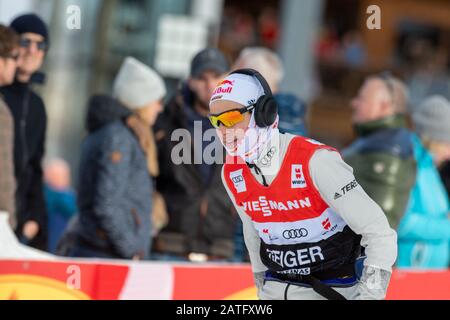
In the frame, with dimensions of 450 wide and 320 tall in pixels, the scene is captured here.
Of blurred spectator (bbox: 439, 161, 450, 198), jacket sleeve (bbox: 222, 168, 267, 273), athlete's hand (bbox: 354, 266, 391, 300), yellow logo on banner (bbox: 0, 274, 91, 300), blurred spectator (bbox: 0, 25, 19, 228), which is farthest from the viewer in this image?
blurred spectator (bbox: 439, 161, 450, 198)

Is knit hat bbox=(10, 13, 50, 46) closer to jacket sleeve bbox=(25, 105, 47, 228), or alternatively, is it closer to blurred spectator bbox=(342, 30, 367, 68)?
jacket sleeve bbox=(25, 105, 47, 228)

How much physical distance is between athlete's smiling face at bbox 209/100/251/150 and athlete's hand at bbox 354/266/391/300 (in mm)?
692

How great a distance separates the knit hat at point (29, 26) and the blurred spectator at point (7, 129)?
31 centimetres

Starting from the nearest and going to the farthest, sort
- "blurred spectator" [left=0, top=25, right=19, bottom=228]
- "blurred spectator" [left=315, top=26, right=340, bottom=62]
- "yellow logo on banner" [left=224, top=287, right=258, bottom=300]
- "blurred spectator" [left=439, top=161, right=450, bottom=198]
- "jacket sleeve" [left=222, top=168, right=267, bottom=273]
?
"jacket sleeve" [left=222, top=168, right=267, bottom=273]
"blurred spectator" [left=0, top=25, right=19, bottom=228]
"yellow logo on banner" [left=224, top=287, right=258, bottom=300]
"blurred spectator" [left=439, top=161, right=450, bottom=198]
"blurred spectator" [left=315, top=26, right=340, bottom=62]

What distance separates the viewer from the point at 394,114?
6129 millimetres

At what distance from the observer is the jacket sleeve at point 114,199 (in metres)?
5.54

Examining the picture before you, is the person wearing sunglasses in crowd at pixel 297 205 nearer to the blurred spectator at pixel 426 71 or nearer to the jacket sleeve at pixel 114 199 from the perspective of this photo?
the jacket sleeve at pixel 114 199

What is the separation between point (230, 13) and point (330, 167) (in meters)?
16.6

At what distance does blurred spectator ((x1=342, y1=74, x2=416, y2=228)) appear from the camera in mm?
5672

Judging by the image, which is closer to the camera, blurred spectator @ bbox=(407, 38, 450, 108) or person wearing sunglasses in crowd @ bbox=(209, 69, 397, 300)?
person wearing sunglasses in crowd @ bbox=(209, 69, 397, 300)

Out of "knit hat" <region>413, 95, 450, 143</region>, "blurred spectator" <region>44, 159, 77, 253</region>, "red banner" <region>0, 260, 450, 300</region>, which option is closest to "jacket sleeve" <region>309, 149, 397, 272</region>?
"red banner" <region>0, 260, 450, 300</region>

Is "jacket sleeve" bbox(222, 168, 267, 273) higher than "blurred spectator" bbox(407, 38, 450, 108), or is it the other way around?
"jacket sleeve" bbox(222, 168, 267, 273)

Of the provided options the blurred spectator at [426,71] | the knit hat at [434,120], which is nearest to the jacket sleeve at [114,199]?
the knit hat at [434,120]
